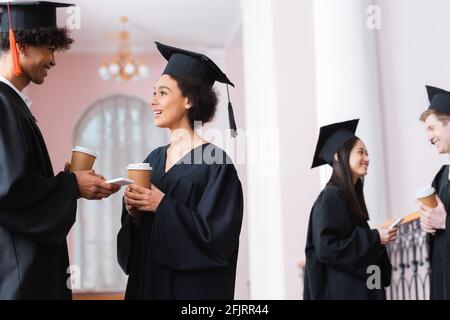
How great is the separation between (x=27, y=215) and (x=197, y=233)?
2.55ft

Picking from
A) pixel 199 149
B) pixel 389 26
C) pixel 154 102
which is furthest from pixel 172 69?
pixel 389 26

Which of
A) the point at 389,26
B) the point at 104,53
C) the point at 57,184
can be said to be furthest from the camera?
the point at 104,53

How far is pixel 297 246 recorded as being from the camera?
8797 millimetres

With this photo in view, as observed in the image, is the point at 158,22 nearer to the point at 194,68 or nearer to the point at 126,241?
the point at 194,68

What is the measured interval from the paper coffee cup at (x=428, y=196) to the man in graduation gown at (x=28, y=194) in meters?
1.83

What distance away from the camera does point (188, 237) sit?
3486 mm

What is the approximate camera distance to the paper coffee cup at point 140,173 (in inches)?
135

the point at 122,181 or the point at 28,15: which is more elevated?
the point at 28,15

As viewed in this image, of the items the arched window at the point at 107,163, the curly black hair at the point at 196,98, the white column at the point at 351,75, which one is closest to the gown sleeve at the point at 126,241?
the curly black hair at the point at 196,98

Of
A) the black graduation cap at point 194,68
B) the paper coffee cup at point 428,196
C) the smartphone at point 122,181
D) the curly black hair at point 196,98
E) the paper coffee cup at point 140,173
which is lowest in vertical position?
the paper coffee cup at point 428,196

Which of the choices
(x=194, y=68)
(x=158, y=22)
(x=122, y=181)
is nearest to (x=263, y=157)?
(x=158, y=22)

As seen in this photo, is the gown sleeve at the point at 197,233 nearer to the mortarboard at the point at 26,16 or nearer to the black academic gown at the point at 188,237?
the black academic gown at the point at 188,237
